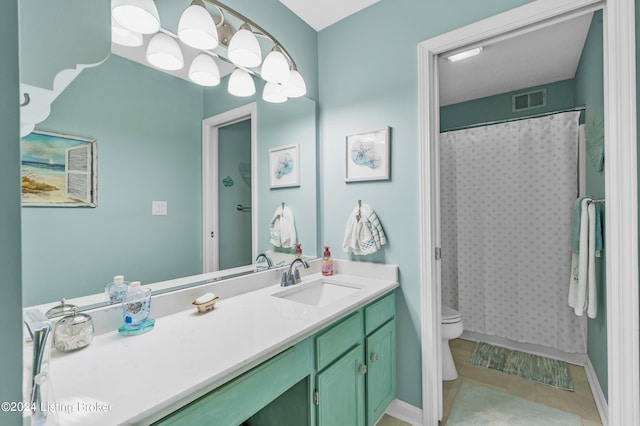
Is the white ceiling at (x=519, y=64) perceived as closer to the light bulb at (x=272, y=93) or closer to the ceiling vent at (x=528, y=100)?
the ceiling vent at (x=528, y=100)

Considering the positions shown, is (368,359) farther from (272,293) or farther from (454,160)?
(454,160)

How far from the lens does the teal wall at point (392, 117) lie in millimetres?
1668

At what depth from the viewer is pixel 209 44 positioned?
1.32 m

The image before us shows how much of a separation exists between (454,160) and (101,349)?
302cm

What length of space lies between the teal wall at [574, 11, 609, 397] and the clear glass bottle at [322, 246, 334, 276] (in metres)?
1.57

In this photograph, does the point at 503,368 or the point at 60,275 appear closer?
the point at 60,275

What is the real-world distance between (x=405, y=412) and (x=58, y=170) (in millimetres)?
1998

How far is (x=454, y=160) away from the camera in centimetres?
294

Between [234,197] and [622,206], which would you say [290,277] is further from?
[622,206]

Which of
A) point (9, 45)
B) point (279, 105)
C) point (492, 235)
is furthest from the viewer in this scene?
point (492, 235)

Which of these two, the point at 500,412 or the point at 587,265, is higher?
the point at 587,265

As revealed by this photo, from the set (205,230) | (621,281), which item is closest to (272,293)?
(205,230)

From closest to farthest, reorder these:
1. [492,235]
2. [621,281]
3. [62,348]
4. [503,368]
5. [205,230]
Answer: [62,348] → [621,281] → [205,230] → [503,368] → [492,235]

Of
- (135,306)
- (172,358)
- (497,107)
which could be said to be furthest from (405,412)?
(497,107)
